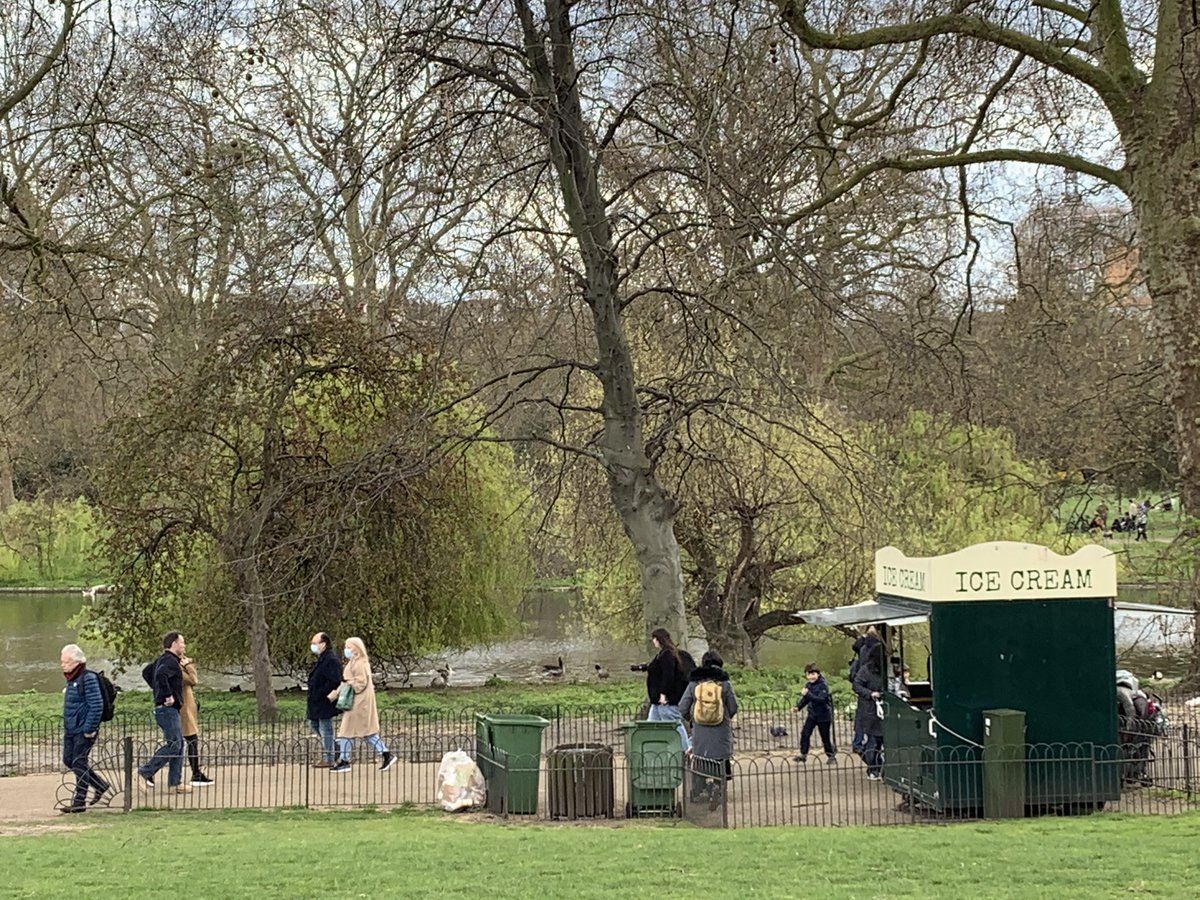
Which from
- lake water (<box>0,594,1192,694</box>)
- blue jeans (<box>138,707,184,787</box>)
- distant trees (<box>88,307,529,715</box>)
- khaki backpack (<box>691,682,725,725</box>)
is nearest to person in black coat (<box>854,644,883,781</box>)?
khaki backpack (<box>691,682,725,725</box>)

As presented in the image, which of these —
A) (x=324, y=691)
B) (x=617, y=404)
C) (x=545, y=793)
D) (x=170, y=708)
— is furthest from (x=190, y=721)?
(x=617, y=404)

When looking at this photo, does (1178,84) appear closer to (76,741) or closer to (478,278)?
(478,278)

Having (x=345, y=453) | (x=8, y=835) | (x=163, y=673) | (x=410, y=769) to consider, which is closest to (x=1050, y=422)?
(x=345, y=453)

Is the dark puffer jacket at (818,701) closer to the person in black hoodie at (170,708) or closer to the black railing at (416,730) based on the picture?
the black railing at (416,730)

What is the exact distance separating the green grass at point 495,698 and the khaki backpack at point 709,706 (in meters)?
5.52

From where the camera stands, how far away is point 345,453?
25.2 m

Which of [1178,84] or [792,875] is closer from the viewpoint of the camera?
[792,875]

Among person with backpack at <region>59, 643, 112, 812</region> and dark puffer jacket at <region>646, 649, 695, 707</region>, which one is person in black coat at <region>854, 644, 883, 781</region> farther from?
person with backpack at <region>59, 643, 112, 812</region>

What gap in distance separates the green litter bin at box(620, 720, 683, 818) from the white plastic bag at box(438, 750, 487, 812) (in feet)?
5.11

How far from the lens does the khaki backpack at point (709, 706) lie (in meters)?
13.7

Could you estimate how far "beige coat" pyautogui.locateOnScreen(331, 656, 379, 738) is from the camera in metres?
15.8

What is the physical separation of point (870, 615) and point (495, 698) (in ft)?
34.5

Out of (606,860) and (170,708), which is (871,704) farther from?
(170,708)

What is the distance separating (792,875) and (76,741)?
7819 mm
